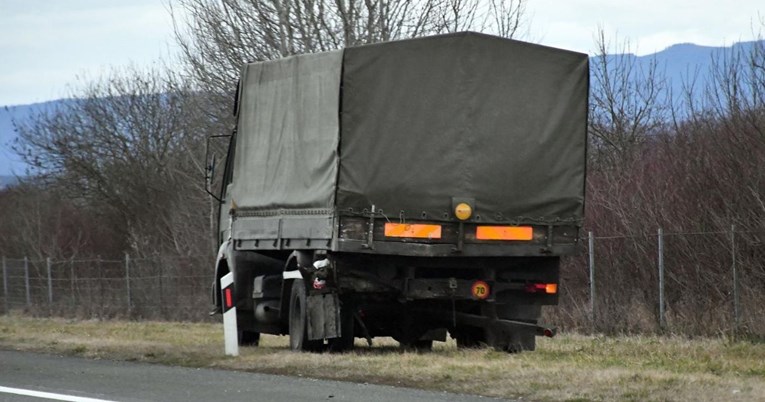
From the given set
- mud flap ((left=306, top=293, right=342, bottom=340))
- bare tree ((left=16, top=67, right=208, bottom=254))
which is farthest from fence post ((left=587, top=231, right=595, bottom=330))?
bare tree ((left=16, top=67, right=208, bottom=254))

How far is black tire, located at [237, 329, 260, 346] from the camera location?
67.1ft

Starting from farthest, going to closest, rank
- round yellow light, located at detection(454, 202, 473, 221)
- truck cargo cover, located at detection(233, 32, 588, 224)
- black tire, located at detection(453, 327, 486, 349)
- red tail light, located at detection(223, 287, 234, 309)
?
black tire, located at detection(453, 327, 486, 349) → red tail light, located at detection(223, 287, 234, 309) → round yellow light, located at detection(454, 202, 473, 221) → truck cargo cover, located at detection(233, 32, 588, 224)

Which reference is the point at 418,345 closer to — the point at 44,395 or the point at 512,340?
the point at 512,340

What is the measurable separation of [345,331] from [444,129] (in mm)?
2706

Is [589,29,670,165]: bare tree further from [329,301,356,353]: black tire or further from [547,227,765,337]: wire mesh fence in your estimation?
[329,301,356,353]: black tire

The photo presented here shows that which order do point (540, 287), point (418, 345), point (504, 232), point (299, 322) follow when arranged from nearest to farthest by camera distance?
1. point (504, 232)
2. point (540, 287)
3. point (299, 322)
4. point (418, 345)

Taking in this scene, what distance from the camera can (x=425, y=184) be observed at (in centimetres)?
1503

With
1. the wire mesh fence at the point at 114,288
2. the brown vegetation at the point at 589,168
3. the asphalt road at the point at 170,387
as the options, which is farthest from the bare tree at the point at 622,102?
the asphalt road at the point at 170,387

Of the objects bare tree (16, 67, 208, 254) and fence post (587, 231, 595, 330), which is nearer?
fence post (587, 231, 595, 330)

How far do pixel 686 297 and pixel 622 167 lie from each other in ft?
27.2

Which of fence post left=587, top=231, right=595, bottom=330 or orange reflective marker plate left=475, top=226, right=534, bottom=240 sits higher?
orange reflective marker plate left=475, top=226, right=534, bottom=240

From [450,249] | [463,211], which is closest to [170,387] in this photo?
[450,249]

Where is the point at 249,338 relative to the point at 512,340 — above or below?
below

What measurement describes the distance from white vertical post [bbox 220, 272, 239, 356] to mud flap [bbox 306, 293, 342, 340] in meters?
1.04
